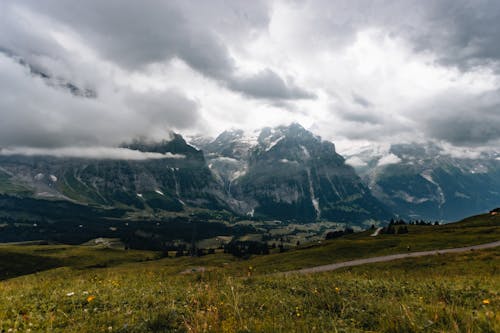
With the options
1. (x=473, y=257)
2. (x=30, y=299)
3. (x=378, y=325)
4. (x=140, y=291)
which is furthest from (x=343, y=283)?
(x=473, y=257)

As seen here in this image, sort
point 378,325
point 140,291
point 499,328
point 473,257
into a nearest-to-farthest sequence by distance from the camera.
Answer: point 499,328 → point 378,325 → point 140,291 → point 473,257

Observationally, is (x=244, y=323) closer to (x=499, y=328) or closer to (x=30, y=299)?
(x=499, y=328)

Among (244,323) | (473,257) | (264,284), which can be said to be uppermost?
(244,323)

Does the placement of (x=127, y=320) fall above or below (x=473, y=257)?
above

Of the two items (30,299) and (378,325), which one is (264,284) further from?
(30,299)

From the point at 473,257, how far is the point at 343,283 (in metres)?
40.5

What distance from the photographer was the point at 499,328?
23.3 ft

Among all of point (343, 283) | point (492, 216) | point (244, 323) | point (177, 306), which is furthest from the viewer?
point (492, 216)

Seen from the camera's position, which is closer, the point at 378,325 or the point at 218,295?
the point at 378,325

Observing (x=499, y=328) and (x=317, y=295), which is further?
(x=317, y=295)

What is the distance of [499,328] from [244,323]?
6.21 metres

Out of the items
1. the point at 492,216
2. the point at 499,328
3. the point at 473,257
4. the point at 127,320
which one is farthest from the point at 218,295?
the point at 492,216

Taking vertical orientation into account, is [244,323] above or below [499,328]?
below

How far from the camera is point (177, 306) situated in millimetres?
10820
